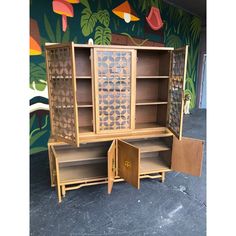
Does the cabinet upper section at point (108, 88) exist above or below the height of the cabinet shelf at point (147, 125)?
above

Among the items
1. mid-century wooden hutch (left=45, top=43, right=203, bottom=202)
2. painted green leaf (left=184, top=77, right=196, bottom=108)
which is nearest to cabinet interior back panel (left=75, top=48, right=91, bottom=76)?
mid-century wooden hutch (left=45, top=43, right=203, bottom=202)

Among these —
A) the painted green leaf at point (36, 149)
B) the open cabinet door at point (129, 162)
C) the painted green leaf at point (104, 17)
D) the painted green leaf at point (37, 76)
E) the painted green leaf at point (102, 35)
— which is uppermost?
the painted green leaf at point (104, 17)

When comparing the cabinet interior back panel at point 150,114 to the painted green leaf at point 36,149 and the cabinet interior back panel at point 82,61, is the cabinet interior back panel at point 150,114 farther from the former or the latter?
the painted green leaf at point 36,149

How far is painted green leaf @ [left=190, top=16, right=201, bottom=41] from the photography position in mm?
5551

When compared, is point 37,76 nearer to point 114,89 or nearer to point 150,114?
point 114,89

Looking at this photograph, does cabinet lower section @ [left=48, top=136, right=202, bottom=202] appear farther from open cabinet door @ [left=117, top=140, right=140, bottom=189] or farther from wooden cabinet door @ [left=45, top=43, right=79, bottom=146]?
wooden cabinet door @ [left=45, top=43, right=79, bottom=146]

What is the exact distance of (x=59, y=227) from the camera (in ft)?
5.42

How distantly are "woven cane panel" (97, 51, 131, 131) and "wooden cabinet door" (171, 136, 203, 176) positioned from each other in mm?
566

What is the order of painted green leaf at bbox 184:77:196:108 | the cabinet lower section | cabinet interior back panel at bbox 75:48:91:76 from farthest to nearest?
painted green leaf at bbox 184:77:196:108 → cabinet interior back panel at bbox 75:48:91:76 → the cabinet lower section

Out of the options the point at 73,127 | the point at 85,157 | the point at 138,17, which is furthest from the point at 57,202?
the point at 138,17

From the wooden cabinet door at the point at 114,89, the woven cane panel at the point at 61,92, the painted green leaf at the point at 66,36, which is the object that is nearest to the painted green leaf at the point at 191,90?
the painted green leaf at the point at 66,36

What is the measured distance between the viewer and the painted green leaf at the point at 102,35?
3249 mm

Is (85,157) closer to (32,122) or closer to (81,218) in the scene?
(81,218)

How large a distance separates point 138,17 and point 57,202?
3497mm
